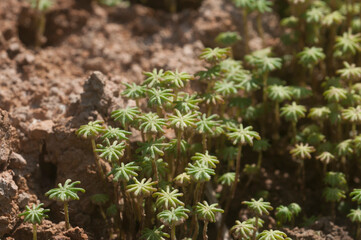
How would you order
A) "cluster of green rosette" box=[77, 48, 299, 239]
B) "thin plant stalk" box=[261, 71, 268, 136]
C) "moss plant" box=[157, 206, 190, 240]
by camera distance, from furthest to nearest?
1. "thin plant stalk" box=[261, 71, 268, 136]
2. "cluster of green rosette" box=[77, 48, 299, 239]
3. "moss plant" box=[157, 206, 190, 240]

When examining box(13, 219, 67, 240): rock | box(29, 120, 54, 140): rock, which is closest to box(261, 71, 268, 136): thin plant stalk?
box(29, 120, 54, 140): rock

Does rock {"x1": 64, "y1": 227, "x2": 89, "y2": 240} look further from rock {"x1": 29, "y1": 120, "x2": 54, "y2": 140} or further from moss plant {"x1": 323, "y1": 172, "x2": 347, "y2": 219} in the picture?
moss plant {"x1": 323, "y1": 172, "x2": 347, "y2": 219}

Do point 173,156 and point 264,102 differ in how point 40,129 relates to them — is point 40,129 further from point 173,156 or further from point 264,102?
point 264,102

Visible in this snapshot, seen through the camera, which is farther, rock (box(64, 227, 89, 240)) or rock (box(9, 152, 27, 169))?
rock (box(9, 152, 27, 169))

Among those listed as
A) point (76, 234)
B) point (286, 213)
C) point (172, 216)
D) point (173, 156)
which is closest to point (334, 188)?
point (286, 213)

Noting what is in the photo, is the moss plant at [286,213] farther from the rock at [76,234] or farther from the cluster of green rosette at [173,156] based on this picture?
the rock at [76,234]

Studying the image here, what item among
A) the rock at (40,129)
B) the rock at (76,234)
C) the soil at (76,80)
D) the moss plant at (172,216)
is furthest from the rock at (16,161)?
the moss plant at (172,216)

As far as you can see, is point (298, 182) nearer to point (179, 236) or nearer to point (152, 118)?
point (179, 236)
